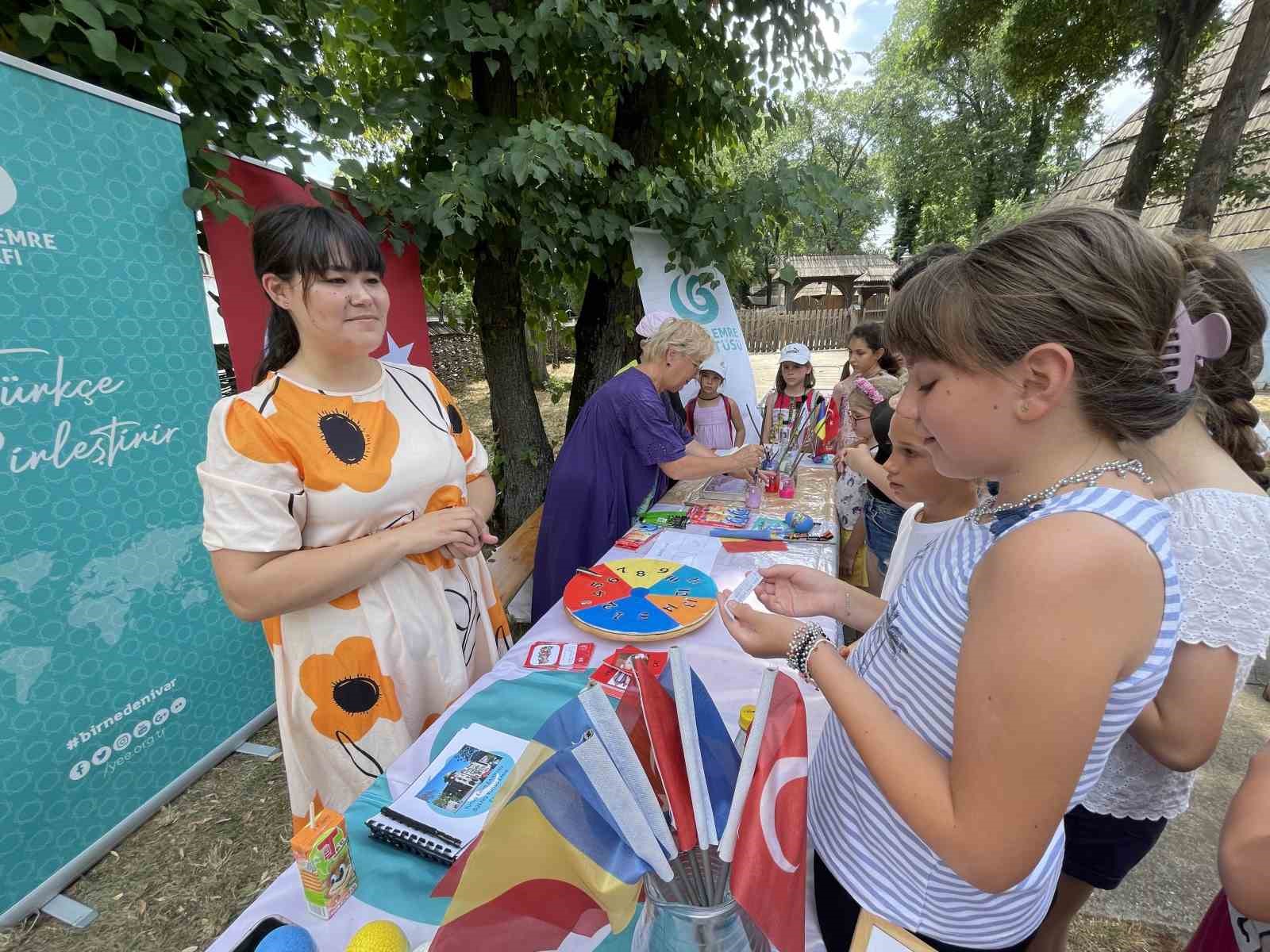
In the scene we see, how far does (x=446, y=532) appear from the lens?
53.1 inches

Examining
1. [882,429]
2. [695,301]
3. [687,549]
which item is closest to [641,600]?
[687,549]

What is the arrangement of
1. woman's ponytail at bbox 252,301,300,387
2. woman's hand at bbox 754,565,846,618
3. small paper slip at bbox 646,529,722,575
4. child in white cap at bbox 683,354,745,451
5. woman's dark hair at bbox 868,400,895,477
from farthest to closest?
child in white cap at bbox 683,354,745,451 → woman's dark hair at bbox 868,400,895,477 → small paper slip at bbox 646,529,722,575 → woman's ponytail at bbox 252,301,300,387 → woman's hand at bbox 754,565,846,618

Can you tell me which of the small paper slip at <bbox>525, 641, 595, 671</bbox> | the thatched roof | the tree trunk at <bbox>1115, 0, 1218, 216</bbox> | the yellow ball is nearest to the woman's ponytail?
the small paper slip at <bbox>525, 641, 595, 671</bbox>

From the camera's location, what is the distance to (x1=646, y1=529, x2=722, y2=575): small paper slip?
2066 mm

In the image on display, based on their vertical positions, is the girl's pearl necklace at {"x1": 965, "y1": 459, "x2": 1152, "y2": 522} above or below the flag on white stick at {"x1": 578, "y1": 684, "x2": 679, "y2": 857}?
above

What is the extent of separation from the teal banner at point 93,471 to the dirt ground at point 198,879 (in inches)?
4.4

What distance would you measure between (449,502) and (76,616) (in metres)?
1.42

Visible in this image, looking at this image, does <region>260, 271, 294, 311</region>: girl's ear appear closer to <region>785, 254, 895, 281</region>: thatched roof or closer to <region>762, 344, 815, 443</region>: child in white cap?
<region>762, 344, 815, 443</region>: child in white cap

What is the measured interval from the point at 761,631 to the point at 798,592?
0.75 feet

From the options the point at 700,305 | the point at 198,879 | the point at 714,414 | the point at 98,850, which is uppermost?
the point at 700,305

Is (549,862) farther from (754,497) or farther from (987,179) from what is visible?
(987,179)

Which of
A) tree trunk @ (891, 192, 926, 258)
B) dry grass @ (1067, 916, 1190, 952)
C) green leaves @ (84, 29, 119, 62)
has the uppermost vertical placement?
tree trunk @ (891, 192, 926, 258)

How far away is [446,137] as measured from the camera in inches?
119

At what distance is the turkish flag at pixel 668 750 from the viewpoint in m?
0.61
